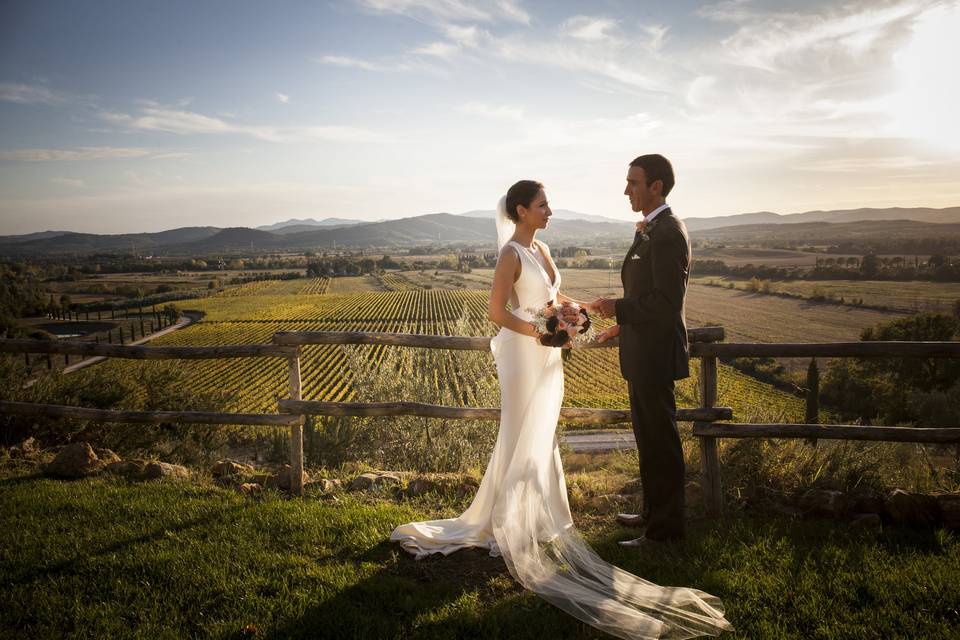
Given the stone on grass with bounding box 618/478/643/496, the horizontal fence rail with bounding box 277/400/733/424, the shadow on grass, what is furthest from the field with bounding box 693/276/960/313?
the shadow on grass

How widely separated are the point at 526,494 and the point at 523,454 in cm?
28

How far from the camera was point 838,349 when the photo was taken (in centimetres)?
428

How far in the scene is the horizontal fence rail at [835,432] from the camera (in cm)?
414

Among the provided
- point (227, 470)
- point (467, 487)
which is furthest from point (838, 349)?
point (227, 470)

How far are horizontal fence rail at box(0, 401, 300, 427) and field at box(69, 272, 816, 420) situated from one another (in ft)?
17.8

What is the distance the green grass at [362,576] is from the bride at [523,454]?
7.3 inches

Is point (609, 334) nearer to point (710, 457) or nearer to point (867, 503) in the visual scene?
point (710, 457)

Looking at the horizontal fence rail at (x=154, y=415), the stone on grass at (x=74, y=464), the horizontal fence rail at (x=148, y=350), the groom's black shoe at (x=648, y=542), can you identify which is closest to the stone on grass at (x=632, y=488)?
the groom's black shoe at (x=648, y=542)

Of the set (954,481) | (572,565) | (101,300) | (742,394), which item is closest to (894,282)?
(742,394)

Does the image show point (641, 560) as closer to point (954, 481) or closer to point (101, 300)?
point (954, 481)

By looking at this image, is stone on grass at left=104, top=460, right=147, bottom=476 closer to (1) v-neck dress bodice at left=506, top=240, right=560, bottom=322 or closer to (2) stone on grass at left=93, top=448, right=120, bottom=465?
(2) stone on grass at left=93, top=448, right=120, bottom=465

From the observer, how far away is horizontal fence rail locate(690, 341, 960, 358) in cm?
417

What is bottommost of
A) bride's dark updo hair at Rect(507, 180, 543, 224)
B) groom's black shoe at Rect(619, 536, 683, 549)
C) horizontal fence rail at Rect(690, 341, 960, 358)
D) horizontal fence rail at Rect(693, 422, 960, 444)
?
groom's black shoe at Rect(619, 536, 683, 549)

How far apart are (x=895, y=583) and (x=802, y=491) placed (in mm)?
1427
